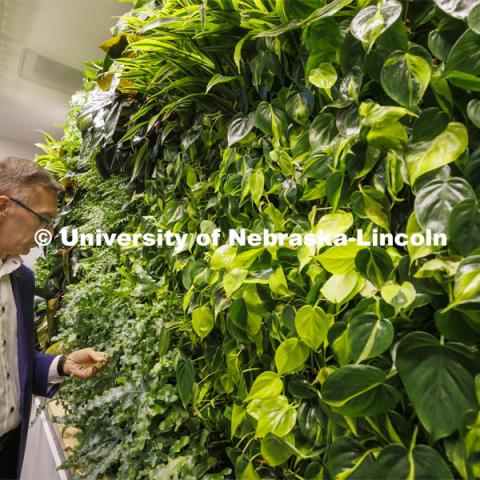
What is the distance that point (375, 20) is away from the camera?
1.68 ft

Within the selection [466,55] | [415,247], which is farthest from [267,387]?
[466,55]

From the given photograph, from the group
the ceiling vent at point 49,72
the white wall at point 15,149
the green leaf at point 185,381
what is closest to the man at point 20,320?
the green leaf at point 185,381

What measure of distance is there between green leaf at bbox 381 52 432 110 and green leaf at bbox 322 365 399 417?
1.21 feet

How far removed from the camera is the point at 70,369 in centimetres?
132

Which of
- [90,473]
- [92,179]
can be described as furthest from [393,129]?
[92,179]

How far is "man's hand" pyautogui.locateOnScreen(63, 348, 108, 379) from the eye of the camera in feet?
4.09

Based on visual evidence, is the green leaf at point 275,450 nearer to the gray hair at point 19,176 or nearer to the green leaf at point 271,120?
the green leaf at point 271,120

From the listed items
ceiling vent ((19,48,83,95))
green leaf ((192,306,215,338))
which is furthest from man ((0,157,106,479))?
ceiling vent ((19,48,83,95))

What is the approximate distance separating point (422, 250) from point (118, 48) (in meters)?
1.42

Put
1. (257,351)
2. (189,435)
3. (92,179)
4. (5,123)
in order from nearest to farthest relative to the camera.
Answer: (257,351), (189,435), (92,179), (5,123)

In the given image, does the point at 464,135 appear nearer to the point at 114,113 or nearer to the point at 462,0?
the point at 462,0

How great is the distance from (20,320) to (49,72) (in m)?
2.95

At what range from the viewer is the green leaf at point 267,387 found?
2.17 ft

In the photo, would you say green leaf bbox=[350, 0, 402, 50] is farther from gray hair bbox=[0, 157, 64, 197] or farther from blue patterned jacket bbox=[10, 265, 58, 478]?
blue patterned jacket bbox=[10, 265, 58, 478]
